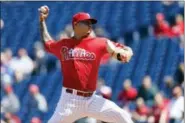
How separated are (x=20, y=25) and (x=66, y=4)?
108 cm

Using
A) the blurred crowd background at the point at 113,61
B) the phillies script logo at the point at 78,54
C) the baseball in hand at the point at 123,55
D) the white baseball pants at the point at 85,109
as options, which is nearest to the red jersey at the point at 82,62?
the phillies script logo at the point at 78,54

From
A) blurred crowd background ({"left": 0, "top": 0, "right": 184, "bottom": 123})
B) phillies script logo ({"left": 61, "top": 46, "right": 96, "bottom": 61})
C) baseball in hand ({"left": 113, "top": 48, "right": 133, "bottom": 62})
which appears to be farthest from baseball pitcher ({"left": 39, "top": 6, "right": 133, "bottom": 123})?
blurred crowd background ({"left": 0, "top": 0, "right": 184, "bottom": 123})

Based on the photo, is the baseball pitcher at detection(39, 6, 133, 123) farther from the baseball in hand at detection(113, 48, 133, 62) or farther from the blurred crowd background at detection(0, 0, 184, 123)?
the blurred crowd background at detection(0, 0, 184, 123)

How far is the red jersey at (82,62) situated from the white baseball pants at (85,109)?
4.3 inches

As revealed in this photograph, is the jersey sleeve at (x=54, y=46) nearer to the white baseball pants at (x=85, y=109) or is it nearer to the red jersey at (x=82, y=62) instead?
the red jersey at (x=82, y=62)

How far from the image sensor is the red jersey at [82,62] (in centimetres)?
676

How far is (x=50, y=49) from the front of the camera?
6953 mm

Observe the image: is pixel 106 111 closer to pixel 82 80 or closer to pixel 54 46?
pixel 82 80

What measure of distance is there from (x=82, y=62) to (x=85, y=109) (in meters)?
0.42

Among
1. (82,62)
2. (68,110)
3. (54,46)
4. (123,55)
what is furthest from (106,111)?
(54,46)

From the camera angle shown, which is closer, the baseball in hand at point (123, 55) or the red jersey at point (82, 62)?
the baseball in hand at point (123, 55)

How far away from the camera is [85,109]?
22.2 ft

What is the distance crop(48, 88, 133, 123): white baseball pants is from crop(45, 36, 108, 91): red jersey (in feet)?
0.36

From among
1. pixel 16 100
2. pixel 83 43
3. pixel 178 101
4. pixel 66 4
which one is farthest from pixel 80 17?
pixel 66 4
